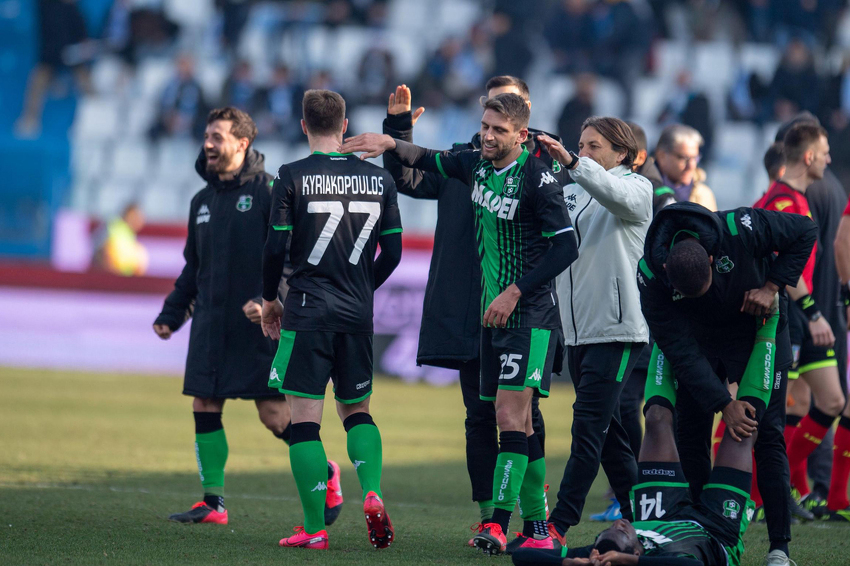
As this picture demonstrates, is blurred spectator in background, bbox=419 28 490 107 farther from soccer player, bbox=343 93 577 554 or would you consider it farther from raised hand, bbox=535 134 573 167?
raised hand, bbox=535 134 573 167

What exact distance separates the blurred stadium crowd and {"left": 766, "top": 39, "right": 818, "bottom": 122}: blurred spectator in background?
0.09 feet

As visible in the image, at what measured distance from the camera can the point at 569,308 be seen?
5398 mm

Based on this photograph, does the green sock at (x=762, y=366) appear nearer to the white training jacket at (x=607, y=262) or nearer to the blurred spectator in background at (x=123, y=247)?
the white training jacket at (x=607, y=262)

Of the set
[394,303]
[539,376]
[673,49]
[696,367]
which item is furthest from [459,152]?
[673,49]

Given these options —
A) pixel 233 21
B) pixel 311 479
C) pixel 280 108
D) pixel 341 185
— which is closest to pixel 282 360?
pixel 311 479

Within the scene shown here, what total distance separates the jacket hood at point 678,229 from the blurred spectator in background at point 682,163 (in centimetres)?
230

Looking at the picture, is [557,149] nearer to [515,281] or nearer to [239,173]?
[515,281]

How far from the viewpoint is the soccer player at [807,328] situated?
21.2 ft

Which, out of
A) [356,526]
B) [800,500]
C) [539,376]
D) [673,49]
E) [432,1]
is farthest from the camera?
[432,1]

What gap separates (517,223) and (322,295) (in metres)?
1.00

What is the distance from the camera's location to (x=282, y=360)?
17.1 ft

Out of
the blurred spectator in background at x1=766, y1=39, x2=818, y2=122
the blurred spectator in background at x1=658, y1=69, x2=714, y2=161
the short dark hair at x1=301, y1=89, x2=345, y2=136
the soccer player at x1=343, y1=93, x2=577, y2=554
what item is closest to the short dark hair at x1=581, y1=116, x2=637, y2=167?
the soccer player at x1=343, y1=93, x2=577, y2=554

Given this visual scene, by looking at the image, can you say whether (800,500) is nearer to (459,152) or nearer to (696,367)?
(696,367)

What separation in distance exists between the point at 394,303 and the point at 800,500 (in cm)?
829
